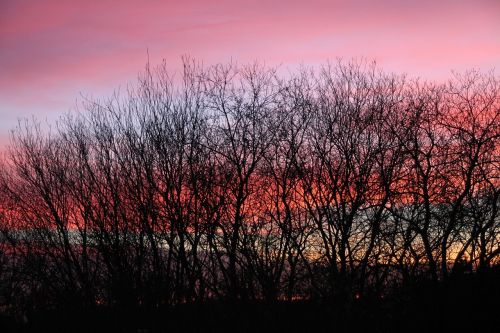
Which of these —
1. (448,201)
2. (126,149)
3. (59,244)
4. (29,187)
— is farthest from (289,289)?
(29,187)

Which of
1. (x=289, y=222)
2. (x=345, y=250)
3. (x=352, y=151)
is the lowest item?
(x=345, y=250)

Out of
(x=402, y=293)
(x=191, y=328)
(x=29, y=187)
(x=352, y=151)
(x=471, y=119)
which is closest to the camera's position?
(x=402, y=293)

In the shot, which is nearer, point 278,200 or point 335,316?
point 335,316

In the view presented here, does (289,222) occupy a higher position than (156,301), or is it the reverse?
(289,222)

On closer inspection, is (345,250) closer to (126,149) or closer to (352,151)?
(352,151)

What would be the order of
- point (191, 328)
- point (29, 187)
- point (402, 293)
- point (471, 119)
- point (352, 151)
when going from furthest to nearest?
point (29, 187) < point (352, 151) < point (471, 119) < point (191, 328) < point (402, 293)

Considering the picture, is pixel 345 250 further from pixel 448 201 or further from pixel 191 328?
pixel 191 328

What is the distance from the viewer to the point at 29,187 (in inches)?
978

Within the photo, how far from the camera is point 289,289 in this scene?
19.6m

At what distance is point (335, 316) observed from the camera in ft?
39.8

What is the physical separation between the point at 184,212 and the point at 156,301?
11.4 feet

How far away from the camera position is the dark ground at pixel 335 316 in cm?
1006

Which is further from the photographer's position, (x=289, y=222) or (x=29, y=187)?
(x=29, y=187)

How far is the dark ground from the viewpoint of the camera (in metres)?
10.1
